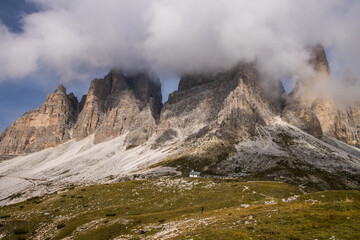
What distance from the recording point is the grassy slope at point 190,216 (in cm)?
2139

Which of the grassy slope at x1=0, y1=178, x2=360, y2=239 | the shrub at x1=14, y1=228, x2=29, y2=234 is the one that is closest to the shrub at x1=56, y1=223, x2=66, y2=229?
the grassy slope at x1=0, y1=178, x2=360, y2=239

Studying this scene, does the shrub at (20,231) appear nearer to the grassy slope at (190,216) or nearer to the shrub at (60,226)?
the grassy slope at (190,216)

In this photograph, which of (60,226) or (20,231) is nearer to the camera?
(20,231)

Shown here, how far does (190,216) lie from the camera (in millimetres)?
37094

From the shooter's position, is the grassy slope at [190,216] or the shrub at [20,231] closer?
the grassy slope at [190,216]

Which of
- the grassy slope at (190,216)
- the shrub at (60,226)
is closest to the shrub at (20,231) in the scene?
the grassy slope at (190,216)

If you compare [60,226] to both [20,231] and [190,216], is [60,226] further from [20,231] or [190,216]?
[190,216]

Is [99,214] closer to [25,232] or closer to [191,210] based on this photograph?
[25,232]

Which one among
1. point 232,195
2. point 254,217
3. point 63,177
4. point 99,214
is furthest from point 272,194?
point 63,177

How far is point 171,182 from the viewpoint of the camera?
8394cm

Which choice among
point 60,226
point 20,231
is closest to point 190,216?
point 60,226

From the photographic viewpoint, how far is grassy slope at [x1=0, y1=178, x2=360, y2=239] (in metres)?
21.4

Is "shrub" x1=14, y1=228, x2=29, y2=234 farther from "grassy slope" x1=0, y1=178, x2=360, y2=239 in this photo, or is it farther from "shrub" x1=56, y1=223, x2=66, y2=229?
"shrub" x1=56, y1=223, x2=66, y2=229

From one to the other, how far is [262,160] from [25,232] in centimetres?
12685
